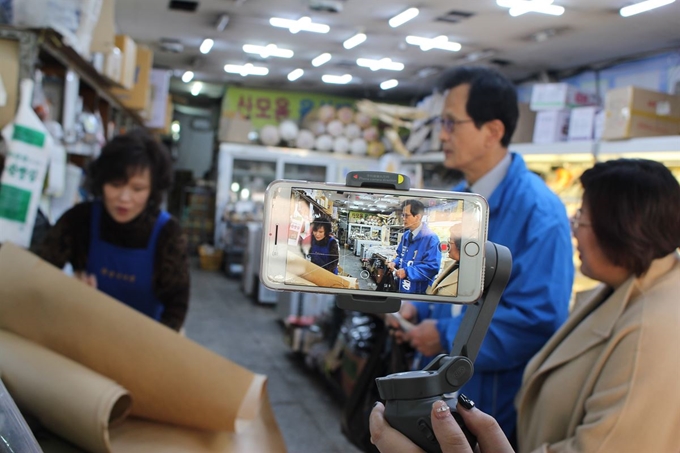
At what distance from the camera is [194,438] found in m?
1.16

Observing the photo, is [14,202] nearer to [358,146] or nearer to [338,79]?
[338,79]

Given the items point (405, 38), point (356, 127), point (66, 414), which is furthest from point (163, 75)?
point (66, 414)

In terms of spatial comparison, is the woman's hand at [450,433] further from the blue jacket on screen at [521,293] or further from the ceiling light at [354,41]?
the ceiling light at [354,41]

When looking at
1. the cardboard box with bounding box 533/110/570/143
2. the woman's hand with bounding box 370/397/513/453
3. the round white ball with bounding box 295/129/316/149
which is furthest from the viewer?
the round white ball with bounding box 295/129/316/149

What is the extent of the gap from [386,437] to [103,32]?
8.52 feet

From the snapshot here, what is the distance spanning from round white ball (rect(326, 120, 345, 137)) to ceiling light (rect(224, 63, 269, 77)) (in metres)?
1.51

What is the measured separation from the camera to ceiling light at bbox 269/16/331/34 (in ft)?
22.1

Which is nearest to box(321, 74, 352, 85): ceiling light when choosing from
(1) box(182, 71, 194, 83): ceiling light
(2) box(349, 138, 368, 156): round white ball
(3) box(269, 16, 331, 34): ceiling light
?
(2) box(349, 138, 368, 156): round white ball

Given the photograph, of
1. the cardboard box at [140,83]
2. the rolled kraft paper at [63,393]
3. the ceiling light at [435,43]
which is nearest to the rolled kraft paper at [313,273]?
the rolled kraft paper at [63,393]

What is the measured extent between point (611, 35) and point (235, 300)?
542 cm

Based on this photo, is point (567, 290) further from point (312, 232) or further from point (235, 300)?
point (235, 300)

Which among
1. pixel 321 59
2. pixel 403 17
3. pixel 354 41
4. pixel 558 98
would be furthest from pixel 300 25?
pixel 558 98

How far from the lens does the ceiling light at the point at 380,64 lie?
850 centimetres

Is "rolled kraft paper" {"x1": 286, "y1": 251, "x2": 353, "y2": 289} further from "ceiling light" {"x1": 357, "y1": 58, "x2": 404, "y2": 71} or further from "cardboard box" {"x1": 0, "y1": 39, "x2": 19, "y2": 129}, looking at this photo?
"ceiling light" {"x1": 357, "y1": 58, "x2": 404, "y2": 71}
